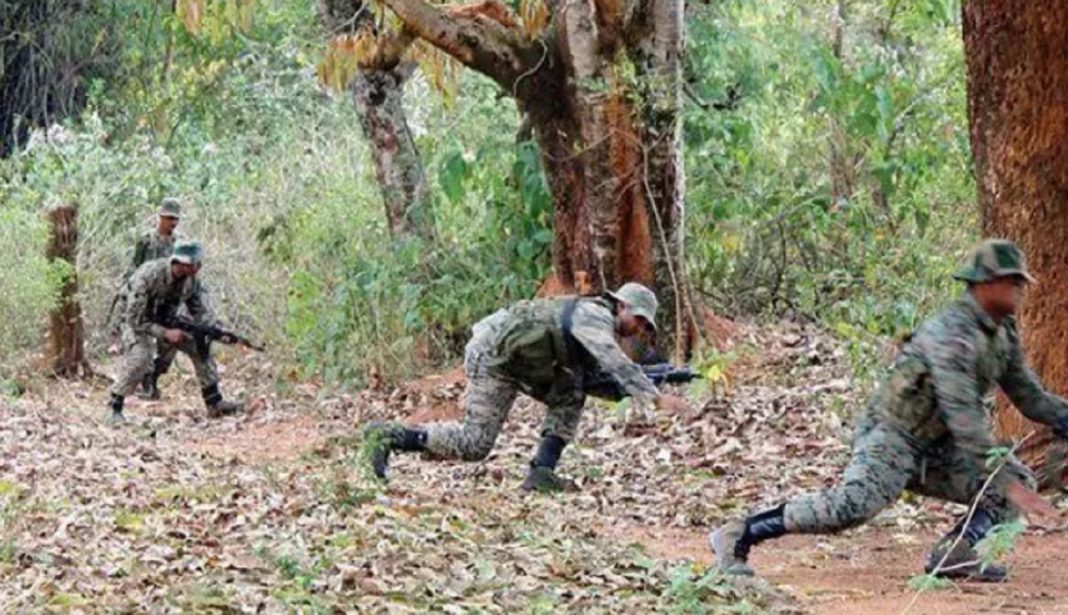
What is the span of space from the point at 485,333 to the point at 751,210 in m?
6.77

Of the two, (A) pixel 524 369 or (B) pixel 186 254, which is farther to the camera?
(B) pixel 186 254

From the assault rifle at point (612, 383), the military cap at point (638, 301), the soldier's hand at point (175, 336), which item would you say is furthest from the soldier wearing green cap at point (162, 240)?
the military cap at point (638, 301)

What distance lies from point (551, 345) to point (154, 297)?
6398 mm

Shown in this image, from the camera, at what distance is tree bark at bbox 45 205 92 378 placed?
1873 cm

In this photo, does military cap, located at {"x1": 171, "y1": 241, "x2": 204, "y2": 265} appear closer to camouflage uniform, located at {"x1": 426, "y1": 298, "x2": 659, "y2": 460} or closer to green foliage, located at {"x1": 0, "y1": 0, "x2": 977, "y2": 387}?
green foliage, located at {"x1": 0, "y1": 0, "x2": 977, "y2": 387}

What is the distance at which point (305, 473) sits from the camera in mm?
10922

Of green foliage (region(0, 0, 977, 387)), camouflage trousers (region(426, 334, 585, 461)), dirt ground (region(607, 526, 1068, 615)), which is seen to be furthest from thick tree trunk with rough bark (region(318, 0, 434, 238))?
dirt ground (region(607, 526, 1068, 615))

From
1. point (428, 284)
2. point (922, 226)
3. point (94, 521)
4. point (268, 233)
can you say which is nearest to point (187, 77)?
point (268, 233)

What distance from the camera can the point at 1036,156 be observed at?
10.0 metres

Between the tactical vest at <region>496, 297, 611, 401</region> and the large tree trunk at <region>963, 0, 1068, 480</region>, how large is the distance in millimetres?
2313

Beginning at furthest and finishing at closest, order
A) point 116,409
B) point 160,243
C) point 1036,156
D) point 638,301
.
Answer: point 160,243, point 116,409, point 638,301, point 1036,156

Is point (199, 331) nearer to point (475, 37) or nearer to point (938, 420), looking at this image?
point (475, 37)

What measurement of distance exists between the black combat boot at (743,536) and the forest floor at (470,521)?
0.16 meters

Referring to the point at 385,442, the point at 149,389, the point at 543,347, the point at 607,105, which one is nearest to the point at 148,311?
the point at 149,389
